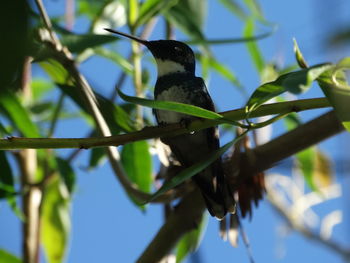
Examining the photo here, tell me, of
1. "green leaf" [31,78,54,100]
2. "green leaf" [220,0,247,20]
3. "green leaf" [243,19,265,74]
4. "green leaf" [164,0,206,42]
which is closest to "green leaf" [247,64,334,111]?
"green leaf" [164,0,206,42]

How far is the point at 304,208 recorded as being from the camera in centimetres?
506

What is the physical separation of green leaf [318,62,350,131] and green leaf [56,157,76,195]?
127cm

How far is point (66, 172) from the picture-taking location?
2191 millimetres

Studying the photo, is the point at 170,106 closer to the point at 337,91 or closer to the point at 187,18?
the point at 337,91

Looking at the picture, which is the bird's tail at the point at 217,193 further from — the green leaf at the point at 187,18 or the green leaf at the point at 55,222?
the green leaf at the point at 55,222

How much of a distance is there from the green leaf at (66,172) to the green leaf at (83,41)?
0.46 metres

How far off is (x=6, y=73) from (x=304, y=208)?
5.00 m

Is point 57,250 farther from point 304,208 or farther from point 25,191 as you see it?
point 304,208

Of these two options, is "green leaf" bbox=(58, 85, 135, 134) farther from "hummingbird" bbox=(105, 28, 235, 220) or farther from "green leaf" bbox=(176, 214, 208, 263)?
"green leaf" bbox=(176, 214, 208, 263)

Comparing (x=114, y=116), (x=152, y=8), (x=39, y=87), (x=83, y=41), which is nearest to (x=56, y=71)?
(x=83, y=41)

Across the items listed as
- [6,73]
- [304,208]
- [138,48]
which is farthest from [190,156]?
[304,208]

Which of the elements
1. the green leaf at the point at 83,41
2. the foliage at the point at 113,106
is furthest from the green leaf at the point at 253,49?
the green leaf at the point at 83,41

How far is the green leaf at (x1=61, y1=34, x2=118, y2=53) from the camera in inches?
80.4

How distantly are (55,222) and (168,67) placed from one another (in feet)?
2.90
